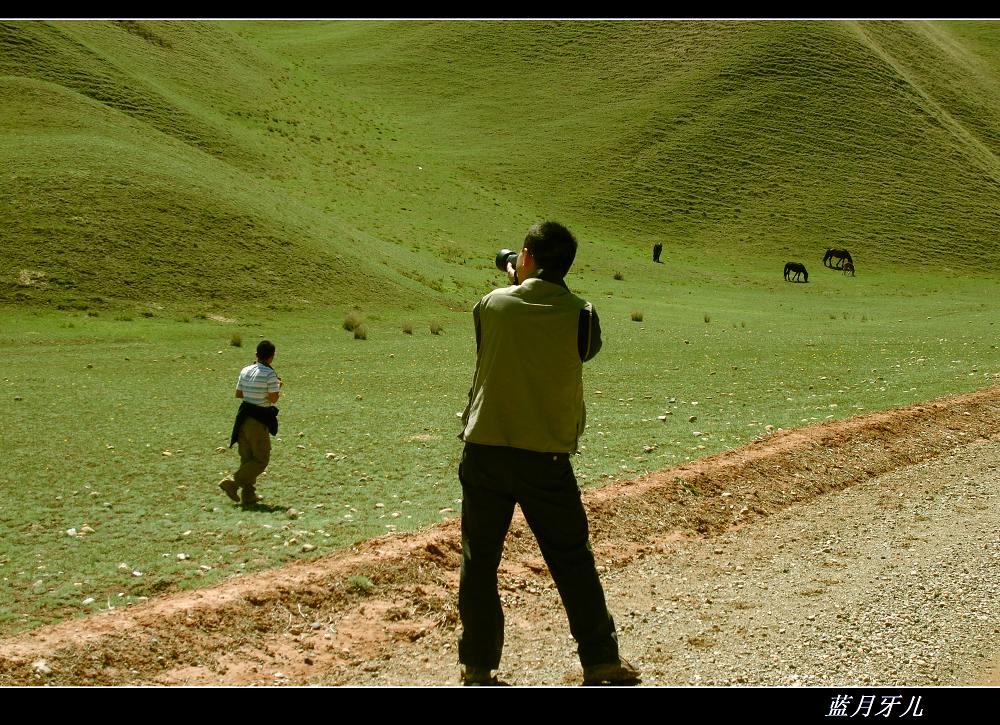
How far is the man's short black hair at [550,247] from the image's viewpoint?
5668 mm

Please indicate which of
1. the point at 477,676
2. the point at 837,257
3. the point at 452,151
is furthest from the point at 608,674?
the point at 452,151

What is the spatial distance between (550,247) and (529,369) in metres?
0.73

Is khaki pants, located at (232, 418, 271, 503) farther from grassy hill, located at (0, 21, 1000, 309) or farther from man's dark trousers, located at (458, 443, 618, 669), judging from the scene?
grassy hill, located at (0, 21, 1000, 309)

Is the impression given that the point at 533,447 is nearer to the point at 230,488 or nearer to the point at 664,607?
the point at 664,607

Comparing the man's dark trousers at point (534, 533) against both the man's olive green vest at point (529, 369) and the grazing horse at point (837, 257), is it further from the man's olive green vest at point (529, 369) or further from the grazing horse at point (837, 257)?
the grazing horse at point (837, 257)

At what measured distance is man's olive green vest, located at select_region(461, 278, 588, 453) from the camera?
18.2ft

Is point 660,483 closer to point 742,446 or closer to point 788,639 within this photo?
point 742,446

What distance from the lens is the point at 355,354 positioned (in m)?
27.0

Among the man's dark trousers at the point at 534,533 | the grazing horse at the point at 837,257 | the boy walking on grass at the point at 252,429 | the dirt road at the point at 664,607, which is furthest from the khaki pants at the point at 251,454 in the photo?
the grazing horse at the point at 837,257

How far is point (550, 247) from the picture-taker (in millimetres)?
5676

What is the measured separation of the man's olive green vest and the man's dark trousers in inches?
4.6

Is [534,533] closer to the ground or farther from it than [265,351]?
closer to the ground

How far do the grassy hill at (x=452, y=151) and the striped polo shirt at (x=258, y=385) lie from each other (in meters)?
27.5

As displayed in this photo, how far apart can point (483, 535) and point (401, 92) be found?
106 meters
